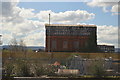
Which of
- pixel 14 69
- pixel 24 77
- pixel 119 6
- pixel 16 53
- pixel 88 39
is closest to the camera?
pixel 119 6

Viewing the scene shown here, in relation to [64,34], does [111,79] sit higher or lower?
lower

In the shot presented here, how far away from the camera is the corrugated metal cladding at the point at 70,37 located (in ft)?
43.6

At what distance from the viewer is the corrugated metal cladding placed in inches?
523

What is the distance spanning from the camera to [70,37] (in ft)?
45.2

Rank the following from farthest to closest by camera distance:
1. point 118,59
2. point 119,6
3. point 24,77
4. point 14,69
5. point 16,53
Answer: point 118,59
point 16,53
point 14,69
point 24,77
point 119,6

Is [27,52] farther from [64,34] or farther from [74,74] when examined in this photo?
[64,34]

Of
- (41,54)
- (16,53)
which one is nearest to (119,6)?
(16,53)

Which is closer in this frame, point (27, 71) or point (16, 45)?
point (27, 71)

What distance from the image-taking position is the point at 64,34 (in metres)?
13.9

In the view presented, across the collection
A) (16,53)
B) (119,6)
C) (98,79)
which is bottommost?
(98,79)

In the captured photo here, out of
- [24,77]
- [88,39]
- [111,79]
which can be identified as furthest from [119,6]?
[88,39]

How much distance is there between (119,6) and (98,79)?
5.95 feet

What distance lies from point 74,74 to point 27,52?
2.89m

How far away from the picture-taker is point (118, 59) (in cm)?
834
